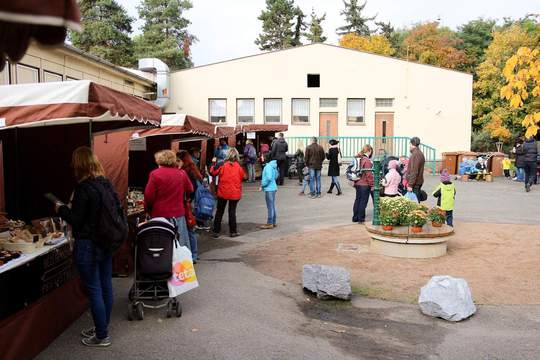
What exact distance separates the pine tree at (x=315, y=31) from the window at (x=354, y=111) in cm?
4059

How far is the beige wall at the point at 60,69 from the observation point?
11923 mm

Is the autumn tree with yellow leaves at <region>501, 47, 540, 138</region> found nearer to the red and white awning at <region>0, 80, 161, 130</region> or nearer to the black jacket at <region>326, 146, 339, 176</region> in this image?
the red and white awning at <region>0, 80, 161, 130</region>

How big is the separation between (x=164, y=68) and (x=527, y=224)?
67.1ft

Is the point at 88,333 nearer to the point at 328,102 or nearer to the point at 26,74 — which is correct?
the point at 26,74

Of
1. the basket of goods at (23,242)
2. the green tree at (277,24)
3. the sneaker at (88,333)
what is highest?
the green tree at (277,24)

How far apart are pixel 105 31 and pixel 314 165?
34869mm

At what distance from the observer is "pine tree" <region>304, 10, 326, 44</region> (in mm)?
68562

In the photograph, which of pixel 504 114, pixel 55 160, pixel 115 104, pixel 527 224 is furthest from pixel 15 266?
pixel 504 114

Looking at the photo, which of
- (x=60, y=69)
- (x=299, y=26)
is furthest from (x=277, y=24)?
(x=60, y=69)

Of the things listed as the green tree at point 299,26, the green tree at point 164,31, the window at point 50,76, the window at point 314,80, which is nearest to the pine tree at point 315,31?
the green tree at point 299,26

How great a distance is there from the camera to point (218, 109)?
97.6 feet

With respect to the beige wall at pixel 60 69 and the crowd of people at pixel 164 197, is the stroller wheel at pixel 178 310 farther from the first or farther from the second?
the beige wall at pixel 60 69

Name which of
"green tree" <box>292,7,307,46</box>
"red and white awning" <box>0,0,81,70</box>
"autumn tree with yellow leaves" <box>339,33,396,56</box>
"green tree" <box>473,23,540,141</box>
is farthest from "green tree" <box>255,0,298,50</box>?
"red and white awning" <box>0,0,81,70</box>

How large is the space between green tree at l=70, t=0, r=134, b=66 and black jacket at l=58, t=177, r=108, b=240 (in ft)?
143
